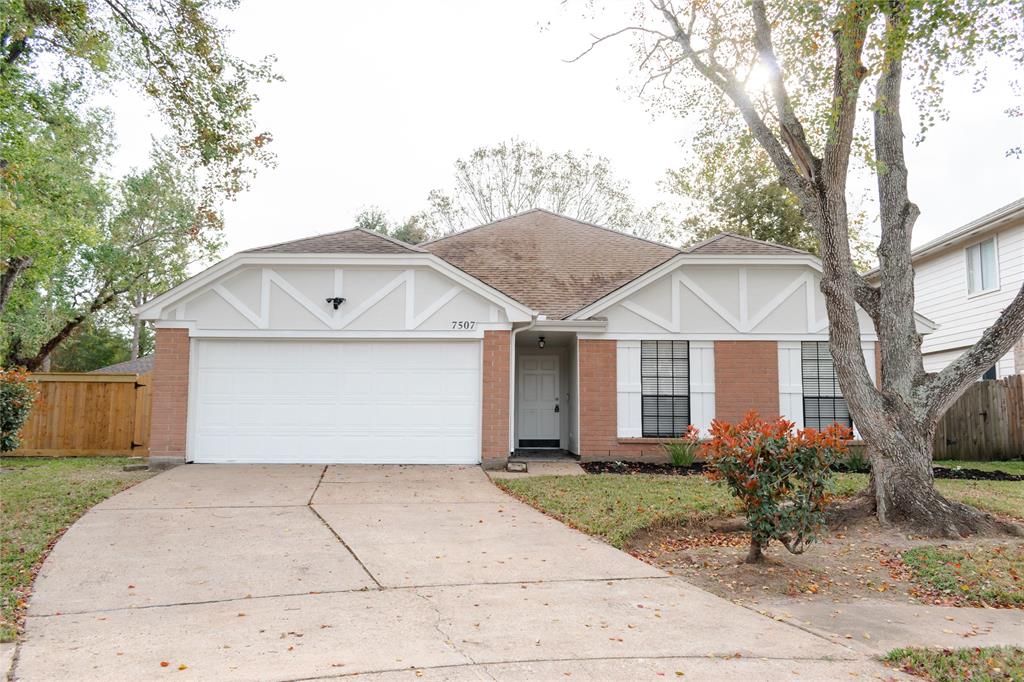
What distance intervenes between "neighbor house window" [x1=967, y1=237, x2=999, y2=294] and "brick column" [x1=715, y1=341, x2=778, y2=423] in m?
7.20

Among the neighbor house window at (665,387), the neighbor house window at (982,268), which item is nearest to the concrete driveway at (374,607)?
the neighbor house window at (665,387)

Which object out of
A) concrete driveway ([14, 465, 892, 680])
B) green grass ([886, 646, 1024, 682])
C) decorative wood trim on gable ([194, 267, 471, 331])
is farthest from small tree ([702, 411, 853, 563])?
decorative wood trim on gable ([194, 267, 471, 331])

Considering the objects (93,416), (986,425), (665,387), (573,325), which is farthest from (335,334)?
(986,425)

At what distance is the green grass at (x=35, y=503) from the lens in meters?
5.41

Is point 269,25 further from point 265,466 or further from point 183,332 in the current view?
point 265,466

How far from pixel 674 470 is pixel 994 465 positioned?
6.75 m

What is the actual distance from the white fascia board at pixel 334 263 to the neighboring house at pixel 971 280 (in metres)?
9.58

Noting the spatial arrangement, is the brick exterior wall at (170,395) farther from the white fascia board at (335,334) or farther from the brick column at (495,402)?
the brick column at (495,402)

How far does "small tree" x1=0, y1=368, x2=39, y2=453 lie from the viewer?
43.0 feet

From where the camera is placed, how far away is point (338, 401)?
41.7 ft

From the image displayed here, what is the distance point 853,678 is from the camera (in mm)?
3959

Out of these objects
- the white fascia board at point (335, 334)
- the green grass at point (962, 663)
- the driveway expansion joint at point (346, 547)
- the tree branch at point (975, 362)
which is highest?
the white fascia board at point (335, 334)

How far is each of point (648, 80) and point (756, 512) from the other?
23.2ft

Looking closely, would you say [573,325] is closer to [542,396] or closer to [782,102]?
[542,396]
